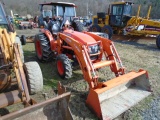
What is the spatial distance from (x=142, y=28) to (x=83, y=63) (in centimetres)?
788

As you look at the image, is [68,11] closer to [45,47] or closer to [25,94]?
[45,47]

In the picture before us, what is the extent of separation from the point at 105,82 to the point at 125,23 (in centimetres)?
847

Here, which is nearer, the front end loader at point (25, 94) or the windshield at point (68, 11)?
the front end loader at point (25, 94)

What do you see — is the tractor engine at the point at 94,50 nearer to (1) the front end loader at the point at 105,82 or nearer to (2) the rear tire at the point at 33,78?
(1) the front end loader at the point at 105,82

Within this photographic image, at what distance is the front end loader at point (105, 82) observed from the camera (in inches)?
117

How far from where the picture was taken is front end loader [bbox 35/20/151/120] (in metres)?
2.96

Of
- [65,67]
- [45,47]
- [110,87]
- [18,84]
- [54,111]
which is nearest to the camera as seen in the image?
[54,111]

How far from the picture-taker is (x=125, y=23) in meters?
10.8

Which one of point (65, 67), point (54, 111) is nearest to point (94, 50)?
point (65, 67)

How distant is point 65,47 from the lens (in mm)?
4566

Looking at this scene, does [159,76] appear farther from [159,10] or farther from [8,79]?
[159,10]

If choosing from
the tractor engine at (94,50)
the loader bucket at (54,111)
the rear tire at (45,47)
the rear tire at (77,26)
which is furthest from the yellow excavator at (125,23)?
the loader bucket at (54,111)

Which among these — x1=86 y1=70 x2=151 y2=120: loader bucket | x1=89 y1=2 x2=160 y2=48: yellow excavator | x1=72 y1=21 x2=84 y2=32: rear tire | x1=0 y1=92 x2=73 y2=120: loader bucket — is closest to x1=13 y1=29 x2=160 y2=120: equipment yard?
x1=86 y1=70 x2=151 y2=120: loader bucket

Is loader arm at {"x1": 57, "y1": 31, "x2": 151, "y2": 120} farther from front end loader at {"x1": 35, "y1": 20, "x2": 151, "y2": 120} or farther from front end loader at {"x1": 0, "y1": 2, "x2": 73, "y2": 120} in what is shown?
front end loader at {"x1": 0, "y1": 2, "x2": 73, "y2": 120}
